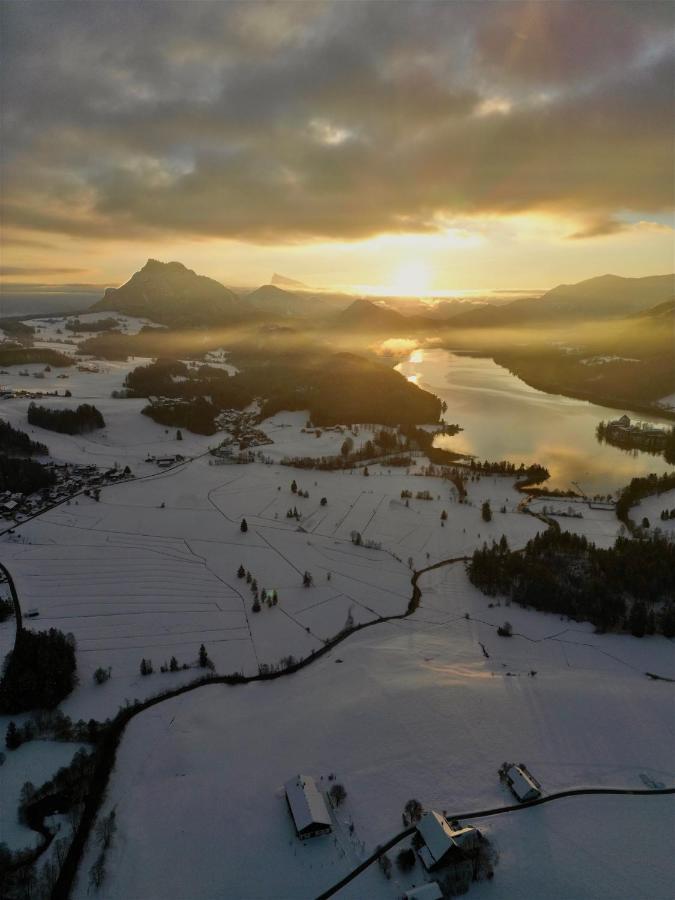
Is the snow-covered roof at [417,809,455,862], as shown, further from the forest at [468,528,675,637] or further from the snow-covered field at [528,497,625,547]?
the snow-covered field at [528,497,625,547]

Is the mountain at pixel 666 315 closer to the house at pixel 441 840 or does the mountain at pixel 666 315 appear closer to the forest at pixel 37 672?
the house at pixel 441 840

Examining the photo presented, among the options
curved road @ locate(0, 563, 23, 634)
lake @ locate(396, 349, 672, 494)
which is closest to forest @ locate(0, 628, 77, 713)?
curved road @ locate(0, 563, 23, 634)

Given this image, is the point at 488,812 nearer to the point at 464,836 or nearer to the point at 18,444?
the point at 464,836

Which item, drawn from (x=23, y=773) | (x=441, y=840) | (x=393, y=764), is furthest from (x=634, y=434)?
(x=23, y=773)

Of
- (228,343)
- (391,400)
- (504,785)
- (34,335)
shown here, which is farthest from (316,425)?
(34,335)

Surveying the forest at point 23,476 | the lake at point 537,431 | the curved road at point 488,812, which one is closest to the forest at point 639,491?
the lake at point 537,431

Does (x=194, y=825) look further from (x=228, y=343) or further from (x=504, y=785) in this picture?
(x=228, y=343)
